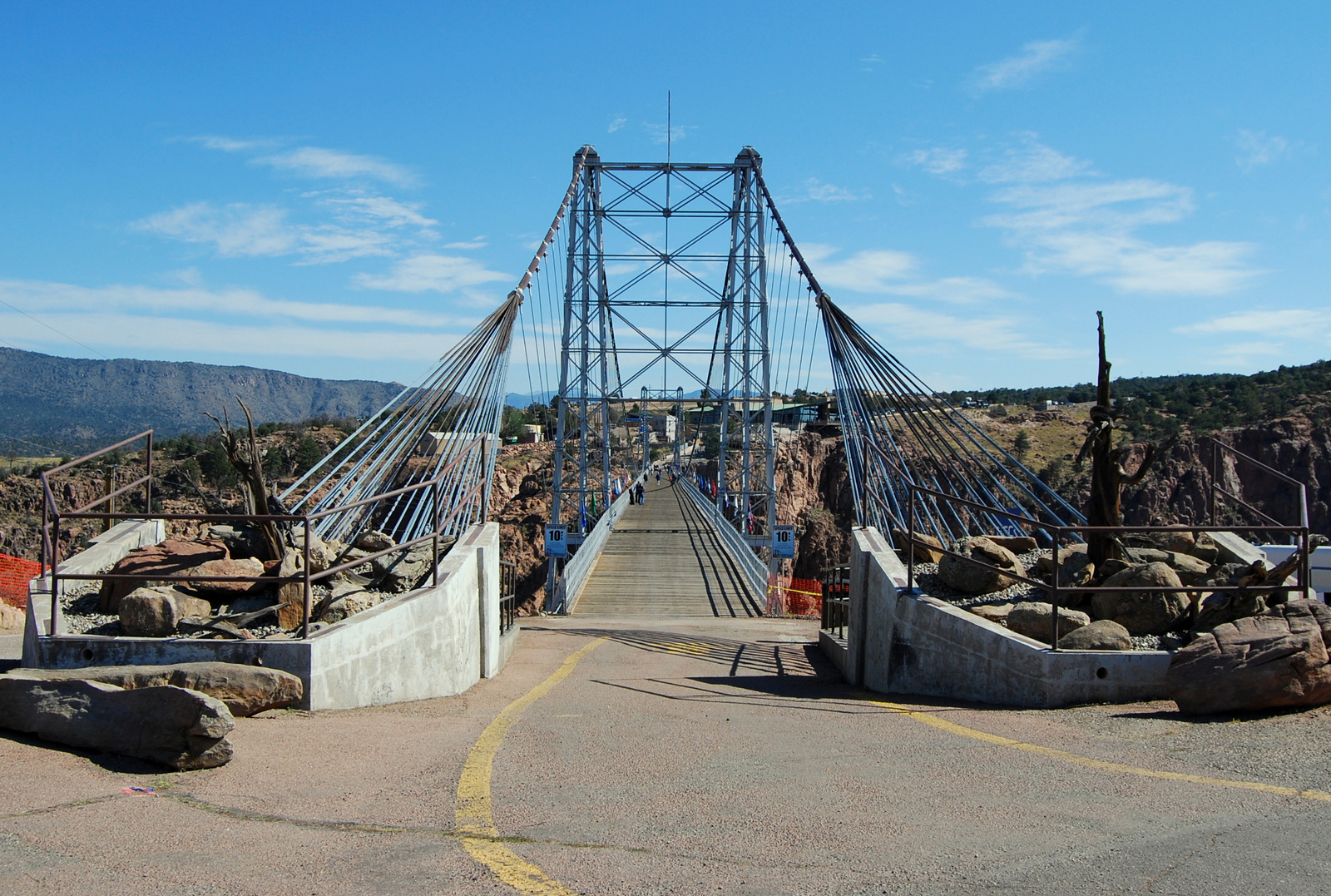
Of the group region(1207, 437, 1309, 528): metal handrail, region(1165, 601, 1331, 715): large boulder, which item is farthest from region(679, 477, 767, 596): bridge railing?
region(1165, 601, 1331, 715): large boulder

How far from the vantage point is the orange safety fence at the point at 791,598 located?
2004 cm

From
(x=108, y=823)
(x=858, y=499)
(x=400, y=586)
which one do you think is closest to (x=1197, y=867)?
(x=108, y=823)

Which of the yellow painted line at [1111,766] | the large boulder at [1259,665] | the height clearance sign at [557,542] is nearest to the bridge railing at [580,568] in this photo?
the height clearance sign at [557,542]

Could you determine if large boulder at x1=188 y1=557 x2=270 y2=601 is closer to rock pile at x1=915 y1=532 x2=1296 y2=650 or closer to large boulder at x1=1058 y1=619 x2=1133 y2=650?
rock pile at x1=915 y1=532 x2=1296 y2=650

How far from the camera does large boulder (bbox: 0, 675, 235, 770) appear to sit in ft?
14.3

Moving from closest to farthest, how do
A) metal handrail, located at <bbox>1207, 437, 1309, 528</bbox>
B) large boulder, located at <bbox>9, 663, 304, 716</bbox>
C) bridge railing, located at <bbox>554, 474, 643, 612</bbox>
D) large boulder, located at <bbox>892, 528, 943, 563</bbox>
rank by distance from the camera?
large boulder, located at <bbox>9, 663, 304, 716</bbox>, metal handrail, located at <bbox>1207, 437, 1309, 528</bbox>, large boulder, located at <bbox>892, 528, 943, 563</bbox>, bridge railing, located at <bbox>554, 474, 643, 612</bbox>

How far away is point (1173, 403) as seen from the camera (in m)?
56.5

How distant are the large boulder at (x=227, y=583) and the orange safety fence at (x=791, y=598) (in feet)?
30.8

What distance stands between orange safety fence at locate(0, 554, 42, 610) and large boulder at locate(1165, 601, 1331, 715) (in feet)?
42.4

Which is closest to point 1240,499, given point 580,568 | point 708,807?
point 708,807

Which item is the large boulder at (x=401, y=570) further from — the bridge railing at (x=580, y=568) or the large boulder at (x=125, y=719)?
the bridge railing at (x=580, y=568)

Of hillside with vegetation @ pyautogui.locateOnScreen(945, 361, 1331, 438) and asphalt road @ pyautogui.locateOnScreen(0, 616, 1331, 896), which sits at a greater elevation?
hillside with vegetation @ pyautogui.locateOnScreen(945, 361, 1331, 438)

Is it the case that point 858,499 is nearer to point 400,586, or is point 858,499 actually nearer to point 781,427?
point 400,586

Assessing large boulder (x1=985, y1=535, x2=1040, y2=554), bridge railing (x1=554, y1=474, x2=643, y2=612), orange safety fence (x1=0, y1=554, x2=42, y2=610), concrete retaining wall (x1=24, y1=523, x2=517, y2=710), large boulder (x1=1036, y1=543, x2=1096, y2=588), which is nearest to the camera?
concrete retaining wall (x1=24, y1=523, x2=517, y2=710)
